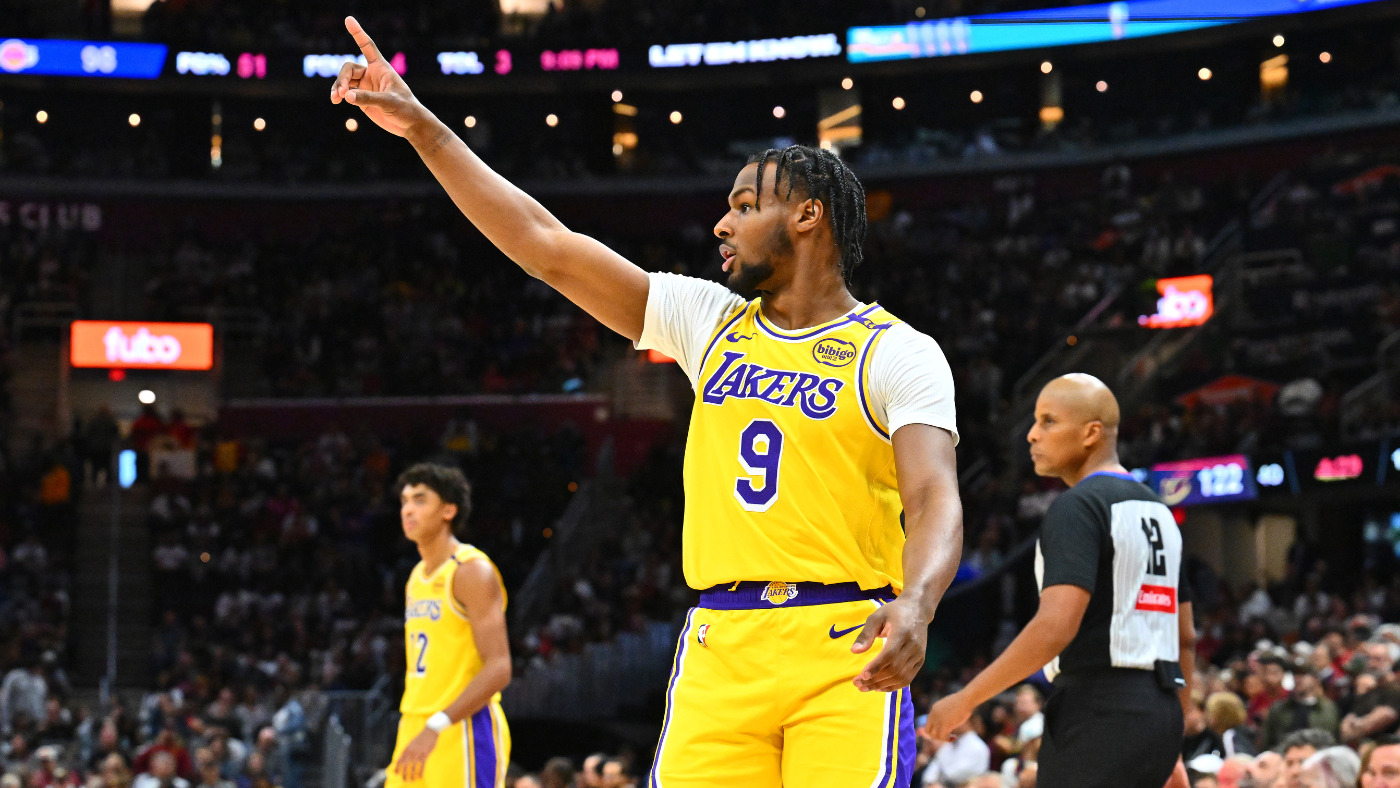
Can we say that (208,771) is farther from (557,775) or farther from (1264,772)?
(1264,772)

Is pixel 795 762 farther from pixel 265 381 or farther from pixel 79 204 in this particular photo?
pixel 79 204

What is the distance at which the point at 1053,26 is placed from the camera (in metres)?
29.0

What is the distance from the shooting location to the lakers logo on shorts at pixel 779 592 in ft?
12.0

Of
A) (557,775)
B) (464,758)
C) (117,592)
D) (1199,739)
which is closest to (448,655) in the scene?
(464,758)

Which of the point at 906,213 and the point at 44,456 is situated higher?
the point at 906,213

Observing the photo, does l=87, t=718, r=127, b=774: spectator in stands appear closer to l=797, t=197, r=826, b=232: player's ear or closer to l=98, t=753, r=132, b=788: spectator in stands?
l=98, t=753, r=132, b=788: spectator in stands

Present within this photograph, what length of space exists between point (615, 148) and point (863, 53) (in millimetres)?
5883

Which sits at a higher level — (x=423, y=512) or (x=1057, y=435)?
(x=1057, y=435)

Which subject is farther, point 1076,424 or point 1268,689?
point 1268,689

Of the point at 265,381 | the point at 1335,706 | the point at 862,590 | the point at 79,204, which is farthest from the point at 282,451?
the point at 862,590

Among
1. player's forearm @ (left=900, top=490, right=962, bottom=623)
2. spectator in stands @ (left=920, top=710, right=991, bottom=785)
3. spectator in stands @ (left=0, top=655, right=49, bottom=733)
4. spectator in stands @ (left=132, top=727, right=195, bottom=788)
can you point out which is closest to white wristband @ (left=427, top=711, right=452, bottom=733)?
player's forearm @ (left=900, top=490, right=962, bottom=623)

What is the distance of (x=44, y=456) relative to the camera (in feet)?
79.3

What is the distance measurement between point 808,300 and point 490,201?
844mm

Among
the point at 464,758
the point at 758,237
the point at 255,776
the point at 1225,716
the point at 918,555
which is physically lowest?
the point at 255,776
